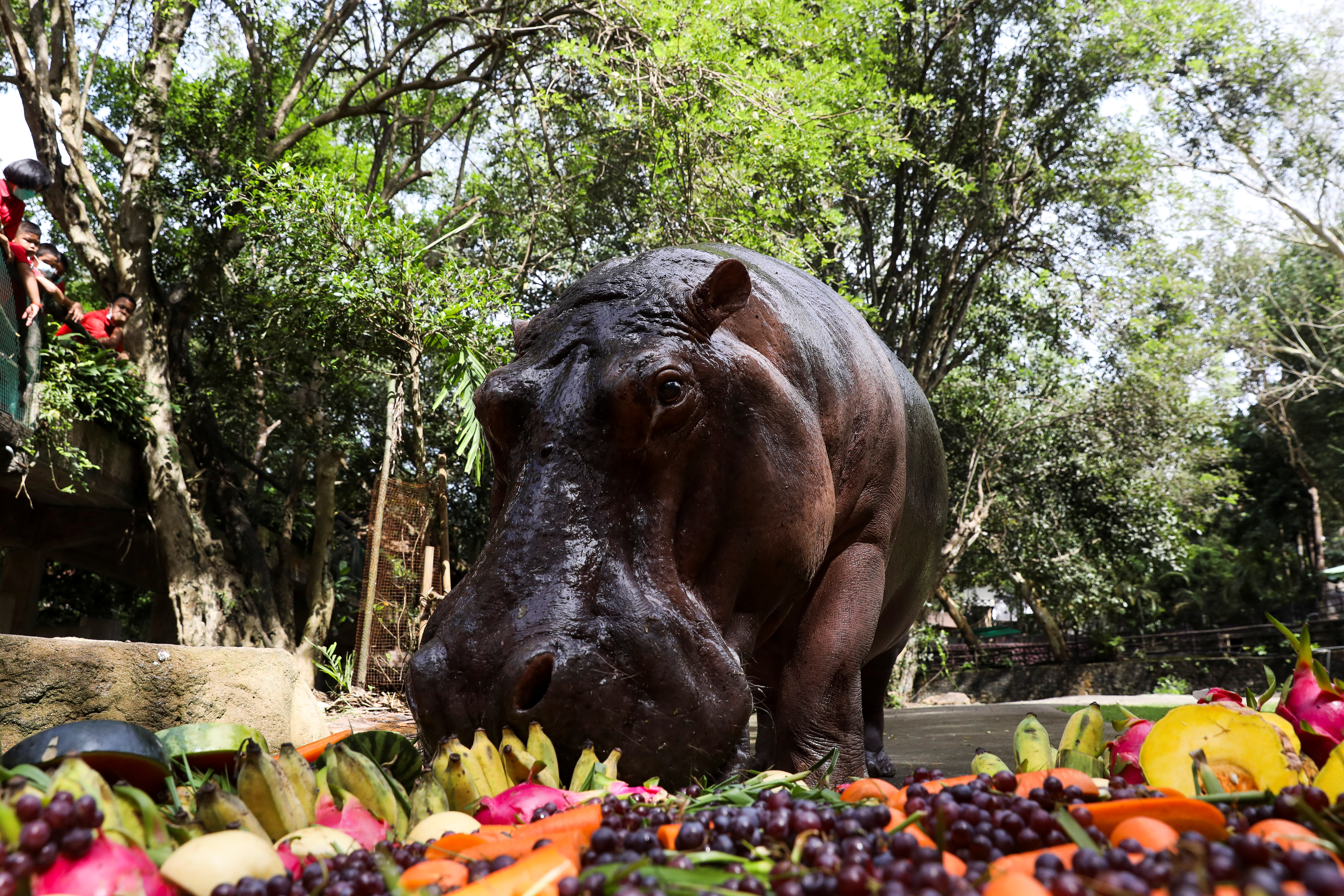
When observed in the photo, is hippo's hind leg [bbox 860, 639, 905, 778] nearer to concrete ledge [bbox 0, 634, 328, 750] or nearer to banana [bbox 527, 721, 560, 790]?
concrete ledge [bbox 0, 634, 328, 750]

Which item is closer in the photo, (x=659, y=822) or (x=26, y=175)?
(x=659, y=822)

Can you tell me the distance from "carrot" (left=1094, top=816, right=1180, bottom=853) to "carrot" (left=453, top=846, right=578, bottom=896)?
0.60m

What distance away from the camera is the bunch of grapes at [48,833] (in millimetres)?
851

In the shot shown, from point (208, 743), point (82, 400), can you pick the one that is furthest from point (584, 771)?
point (82, 400)

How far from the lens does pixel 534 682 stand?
1775mm

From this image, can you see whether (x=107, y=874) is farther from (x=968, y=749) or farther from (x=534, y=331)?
(x=968, y=749)

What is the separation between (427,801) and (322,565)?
10795 millimetres

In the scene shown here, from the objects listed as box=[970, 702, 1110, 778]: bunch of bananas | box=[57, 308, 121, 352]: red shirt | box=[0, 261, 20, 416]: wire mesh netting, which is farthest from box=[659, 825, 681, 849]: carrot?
box=[57, 308, 121, 352]: red shirt

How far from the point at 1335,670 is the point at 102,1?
22.6 m

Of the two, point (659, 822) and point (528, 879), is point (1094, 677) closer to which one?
point (659, 822)

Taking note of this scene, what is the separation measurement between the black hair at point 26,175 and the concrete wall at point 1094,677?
53.2ft

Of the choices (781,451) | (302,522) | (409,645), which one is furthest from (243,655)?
(302,522)

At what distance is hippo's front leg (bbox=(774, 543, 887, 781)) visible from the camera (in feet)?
8.34

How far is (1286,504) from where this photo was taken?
25.1 m
